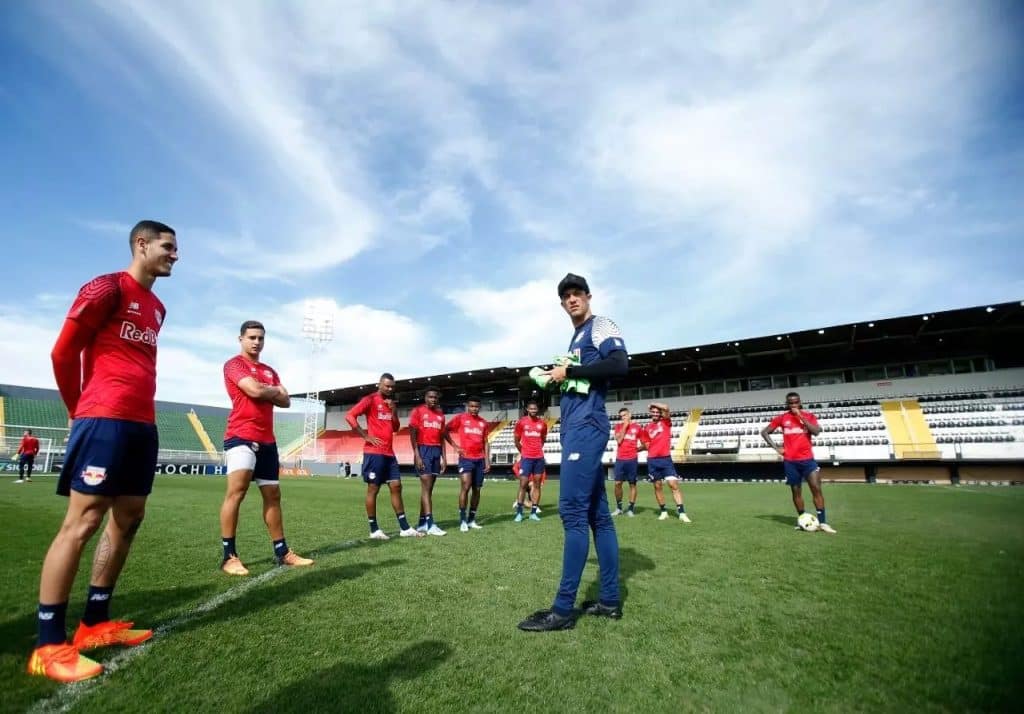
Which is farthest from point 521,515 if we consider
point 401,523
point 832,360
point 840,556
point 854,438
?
point 832,360

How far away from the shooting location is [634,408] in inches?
1619

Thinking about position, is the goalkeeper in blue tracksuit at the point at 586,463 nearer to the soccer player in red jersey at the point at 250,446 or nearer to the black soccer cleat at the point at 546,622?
the black soccer cleat at the point at 546,622

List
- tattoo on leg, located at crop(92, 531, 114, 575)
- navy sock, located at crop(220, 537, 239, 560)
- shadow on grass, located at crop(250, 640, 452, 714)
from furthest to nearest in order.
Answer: navy sock, located at crop(220, 537, 239, 560) → tattoo on leg, located at crop(92, 531, 114, 575) → shadow on grass, located at crop(250, 640, 452, 714)

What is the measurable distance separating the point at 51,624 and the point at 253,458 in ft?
8.34

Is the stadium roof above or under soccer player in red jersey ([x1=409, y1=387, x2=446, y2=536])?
above

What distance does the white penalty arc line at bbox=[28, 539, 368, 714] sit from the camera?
2195 millimetres

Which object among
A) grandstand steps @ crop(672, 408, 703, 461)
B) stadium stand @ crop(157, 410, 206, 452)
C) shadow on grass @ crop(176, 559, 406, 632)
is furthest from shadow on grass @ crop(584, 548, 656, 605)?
stadium stand @ crop(157, 410, 206, 452)

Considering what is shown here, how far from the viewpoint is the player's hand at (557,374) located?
3.65 meters

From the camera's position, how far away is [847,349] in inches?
1308

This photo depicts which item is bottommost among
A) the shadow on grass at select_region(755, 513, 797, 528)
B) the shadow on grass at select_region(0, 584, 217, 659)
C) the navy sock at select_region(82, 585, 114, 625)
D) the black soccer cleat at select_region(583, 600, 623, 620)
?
the shadow on grass at select_region(755, 513, 797, 528)

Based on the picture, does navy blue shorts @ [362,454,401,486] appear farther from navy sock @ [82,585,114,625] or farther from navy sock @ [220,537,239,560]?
navy sock @ [82,585,114,625]

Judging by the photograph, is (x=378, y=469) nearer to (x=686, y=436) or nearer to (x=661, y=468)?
(x=661, y=468)

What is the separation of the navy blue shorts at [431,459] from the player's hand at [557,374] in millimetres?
4902

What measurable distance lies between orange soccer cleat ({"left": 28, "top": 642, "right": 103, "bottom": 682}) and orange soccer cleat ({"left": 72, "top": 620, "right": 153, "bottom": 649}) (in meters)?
0.28
